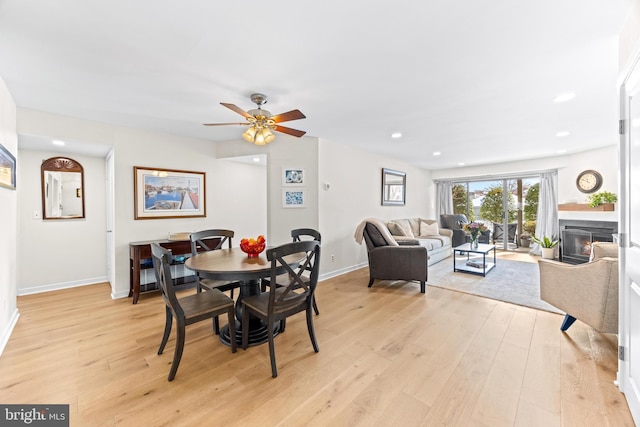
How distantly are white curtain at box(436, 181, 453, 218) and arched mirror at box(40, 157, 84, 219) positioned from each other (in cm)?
828

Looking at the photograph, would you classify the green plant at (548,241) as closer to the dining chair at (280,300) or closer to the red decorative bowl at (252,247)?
the dining chair at (280,300)

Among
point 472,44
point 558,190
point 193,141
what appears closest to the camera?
point 472,44

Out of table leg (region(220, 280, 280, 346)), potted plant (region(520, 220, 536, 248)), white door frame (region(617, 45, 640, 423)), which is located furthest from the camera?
potted plant (region(520, 220, 536, 248))

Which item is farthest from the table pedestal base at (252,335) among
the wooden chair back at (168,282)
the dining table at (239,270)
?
the wooden chair back at (168,282)

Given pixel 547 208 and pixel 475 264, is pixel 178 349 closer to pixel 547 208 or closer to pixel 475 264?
pixel 475 264

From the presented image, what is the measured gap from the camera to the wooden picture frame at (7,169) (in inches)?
86.7

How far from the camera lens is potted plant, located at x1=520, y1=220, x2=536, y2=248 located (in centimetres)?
660

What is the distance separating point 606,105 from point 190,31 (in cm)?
420

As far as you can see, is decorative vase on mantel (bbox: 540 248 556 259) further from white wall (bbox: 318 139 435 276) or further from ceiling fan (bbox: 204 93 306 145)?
ceiling fan (bbox: 204 93 306 145)

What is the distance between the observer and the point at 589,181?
Answer: 5.27 meters

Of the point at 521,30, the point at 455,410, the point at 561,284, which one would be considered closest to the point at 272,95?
the point at 521,30

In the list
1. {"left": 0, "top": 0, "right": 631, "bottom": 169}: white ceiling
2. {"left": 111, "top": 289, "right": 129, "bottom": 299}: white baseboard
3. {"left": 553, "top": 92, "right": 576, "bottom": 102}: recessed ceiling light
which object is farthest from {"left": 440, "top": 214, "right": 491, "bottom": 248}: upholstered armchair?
{"left": 111, "top": 289, "right": 129, "bottom": 299}: white baseboard

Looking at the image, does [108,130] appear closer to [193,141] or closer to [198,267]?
[193,141]

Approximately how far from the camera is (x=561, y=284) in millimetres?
2363
